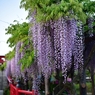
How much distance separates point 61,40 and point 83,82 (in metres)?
1.68

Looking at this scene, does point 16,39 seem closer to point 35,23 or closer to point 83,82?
point 35,23

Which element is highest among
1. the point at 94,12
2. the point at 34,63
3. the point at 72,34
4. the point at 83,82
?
the point at 94,12

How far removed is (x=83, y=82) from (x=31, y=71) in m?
1.20

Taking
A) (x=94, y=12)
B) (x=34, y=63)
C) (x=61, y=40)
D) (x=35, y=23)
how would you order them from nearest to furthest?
(x=61, y=40), (x=35, y=23), (x=94, y=12), (x=34, y=63)

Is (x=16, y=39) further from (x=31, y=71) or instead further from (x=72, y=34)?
(x=72, y=34)

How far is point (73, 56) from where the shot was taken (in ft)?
16.6

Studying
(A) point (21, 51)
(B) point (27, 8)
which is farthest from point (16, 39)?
(B) point (27, 8)

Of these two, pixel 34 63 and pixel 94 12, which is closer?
pixel 94 12

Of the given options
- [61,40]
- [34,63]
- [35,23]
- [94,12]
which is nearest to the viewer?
[61,40]

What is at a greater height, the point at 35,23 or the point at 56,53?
the point at 35,23

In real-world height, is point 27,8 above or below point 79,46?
above

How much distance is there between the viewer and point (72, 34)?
15.5 ft

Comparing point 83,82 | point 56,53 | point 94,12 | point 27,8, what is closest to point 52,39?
point 56,53

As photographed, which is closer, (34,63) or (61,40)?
(61,40)
